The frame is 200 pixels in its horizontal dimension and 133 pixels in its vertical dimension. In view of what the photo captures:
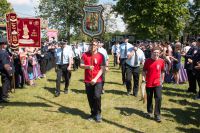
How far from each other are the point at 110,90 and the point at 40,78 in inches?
201

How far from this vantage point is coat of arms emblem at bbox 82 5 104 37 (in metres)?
9.05

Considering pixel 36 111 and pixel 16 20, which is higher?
pixel 16 20

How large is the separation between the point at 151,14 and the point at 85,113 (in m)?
35.1

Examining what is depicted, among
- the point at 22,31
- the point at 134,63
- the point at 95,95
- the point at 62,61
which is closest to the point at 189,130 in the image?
the point at 95,95

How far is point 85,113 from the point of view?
33.8 ft

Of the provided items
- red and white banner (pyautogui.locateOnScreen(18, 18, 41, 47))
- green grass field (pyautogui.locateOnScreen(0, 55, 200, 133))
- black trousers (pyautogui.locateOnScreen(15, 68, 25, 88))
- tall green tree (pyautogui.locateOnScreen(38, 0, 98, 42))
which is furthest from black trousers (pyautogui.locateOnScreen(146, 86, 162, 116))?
tall green tree (pyautogui.locateOnScreen(38, 0, 98, 42))

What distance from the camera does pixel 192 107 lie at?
11445 millimetres

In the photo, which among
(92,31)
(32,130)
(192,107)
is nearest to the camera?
(32,130)

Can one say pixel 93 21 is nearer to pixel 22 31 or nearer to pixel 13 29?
pixel 13 29

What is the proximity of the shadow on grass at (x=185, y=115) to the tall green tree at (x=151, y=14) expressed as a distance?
32911 millimetres

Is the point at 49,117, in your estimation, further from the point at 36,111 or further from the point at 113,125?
the point at 113,125

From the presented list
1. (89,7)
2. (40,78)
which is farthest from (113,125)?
(40,78)

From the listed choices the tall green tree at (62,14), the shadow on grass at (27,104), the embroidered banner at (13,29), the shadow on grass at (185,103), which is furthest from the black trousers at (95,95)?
the tall green tree at (62,14)

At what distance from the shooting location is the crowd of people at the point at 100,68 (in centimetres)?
923
